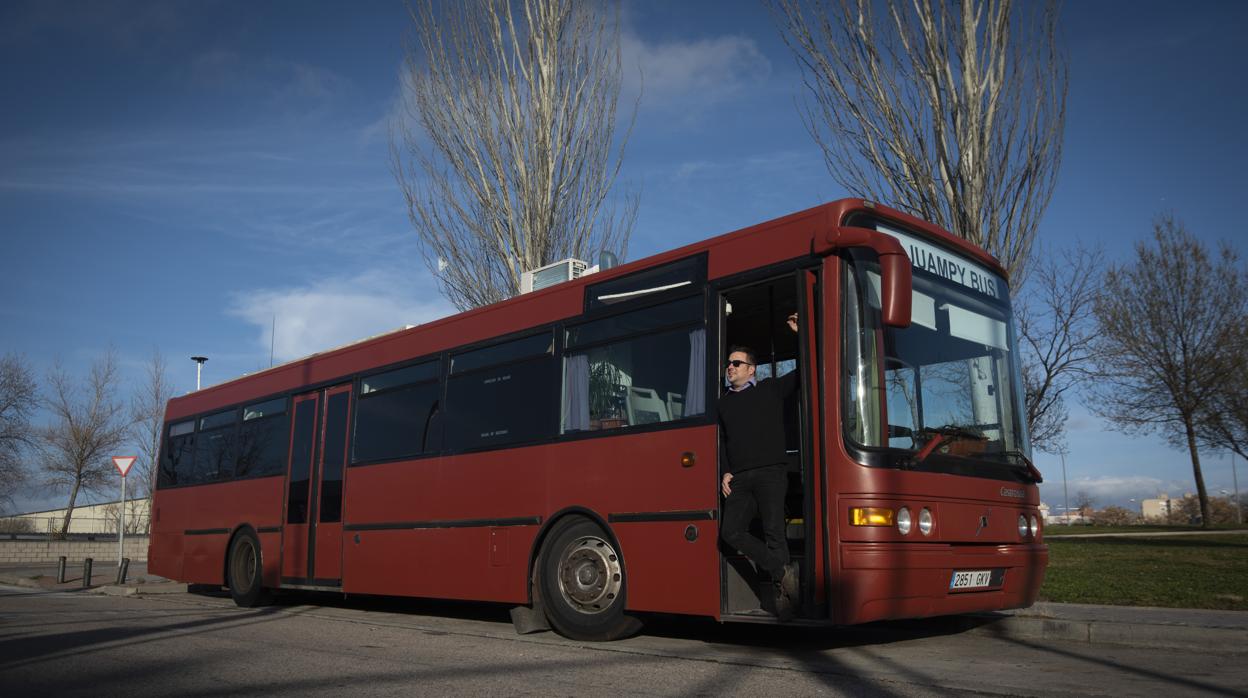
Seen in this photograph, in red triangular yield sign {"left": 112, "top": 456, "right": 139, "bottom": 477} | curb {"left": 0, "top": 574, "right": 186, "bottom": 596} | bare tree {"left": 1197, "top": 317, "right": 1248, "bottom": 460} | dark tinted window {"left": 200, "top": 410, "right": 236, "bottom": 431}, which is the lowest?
curb {"left": 0, "top": 574, "right": 186, "bottom": 596}

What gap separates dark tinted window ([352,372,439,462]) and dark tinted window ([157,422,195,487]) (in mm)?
5063

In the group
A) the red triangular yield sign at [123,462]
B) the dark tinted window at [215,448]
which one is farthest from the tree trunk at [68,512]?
the dark tinted window at [215,448]

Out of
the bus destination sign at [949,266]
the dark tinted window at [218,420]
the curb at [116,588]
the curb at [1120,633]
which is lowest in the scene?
the curb at [116,588]

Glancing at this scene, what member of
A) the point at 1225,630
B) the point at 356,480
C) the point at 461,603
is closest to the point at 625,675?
the point at 1225,630

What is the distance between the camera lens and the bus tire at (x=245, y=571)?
12617 mm

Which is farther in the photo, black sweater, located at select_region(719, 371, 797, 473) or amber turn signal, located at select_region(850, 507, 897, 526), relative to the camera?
black sweater, located at select_region(719, 371, 797, 473)

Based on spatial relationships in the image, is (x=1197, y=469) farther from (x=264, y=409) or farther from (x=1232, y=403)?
(x=264, y=409)

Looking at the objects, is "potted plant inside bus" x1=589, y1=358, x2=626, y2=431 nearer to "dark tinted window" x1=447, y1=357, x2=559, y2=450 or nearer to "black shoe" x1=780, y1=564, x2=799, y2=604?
"dark tinted window" x1=447, y1=357, x2=559, y2=450

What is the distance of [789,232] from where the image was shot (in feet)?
22.6

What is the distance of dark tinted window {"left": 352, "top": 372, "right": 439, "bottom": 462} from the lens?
33.1 feet

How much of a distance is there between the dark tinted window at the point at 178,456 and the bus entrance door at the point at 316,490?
138 inches

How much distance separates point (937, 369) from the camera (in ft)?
22.4

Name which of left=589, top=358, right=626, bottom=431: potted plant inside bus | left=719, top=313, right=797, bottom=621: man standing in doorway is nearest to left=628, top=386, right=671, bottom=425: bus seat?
left=589, top=358, right=626, bottom=431: potted plant inside bus

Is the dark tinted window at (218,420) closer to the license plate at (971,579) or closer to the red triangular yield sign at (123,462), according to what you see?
the red triangular yield sign at (123,462)
